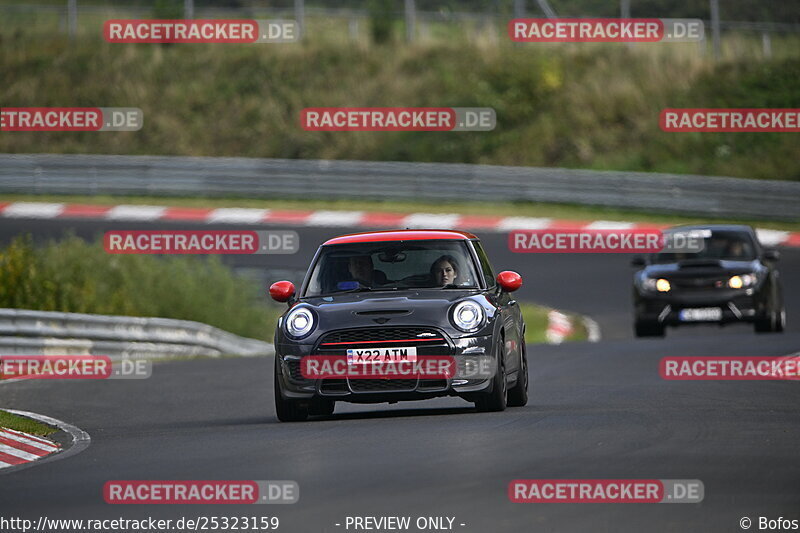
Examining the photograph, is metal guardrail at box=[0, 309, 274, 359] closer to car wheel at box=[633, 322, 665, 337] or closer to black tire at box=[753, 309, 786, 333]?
car wheel at box=[633, 322, 665, 337]

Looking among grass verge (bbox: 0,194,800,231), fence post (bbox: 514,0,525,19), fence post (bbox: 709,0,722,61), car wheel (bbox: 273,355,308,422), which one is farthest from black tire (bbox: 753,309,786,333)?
fence post (bbox: 514,0,525,19)

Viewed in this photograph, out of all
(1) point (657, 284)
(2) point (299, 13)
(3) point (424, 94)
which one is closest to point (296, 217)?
(2) point (299, 13)

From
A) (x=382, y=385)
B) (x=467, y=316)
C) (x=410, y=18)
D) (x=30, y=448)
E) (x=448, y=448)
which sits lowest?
(x=448, y=448)

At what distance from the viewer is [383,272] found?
12.9 m

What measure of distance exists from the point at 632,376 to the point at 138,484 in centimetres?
804

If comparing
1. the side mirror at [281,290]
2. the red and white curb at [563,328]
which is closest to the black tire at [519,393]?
the side mirror at [281,290]

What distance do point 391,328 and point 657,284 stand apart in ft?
33.7

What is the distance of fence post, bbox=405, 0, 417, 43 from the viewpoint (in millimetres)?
44500

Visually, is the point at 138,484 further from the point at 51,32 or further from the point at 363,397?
the point at 51,32

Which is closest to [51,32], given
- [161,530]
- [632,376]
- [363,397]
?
[632,376]

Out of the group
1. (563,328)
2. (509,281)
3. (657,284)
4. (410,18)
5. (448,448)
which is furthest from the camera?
(410,18)

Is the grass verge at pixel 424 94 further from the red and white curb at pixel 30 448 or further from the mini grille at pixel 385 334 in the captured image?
the red and white curb at pixel 30 448

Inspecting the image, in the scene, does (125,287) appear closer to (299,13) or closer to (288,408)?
(288,408)

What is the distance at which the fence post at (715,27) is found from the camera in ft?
132
